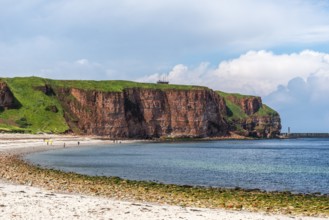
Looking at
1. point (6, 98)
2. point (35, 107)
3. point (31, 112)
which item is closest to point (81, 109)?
point (35, 107)

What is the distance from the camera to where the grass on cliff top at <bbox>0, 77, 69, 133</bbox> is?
150000 mm

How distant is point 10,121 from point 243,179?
123 metres

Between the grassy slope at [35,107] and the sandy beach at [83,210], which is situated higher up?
the grassy slope at [35,107]

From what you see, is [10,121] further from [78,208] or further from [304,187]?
[78,208]

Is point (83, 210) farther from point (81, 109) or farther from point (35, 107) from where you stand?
point (81, 109)

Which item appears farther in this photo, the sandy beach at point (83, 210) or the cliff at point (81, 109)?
the cliff at point (81, 109)

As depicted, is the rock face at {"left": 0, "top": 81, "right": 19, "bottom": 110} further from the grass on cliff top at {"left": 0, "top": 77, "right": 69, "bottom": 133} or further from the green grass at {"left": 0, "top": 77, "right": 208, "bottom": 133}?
the green grass at {"left": 0, "top": 77, "right": 208, "bottom": 133}

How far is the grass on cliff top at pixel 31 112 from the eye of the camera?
15000 centimetres

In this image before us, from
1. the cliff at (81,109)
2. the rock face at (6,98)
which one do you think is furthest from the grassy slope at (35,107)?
the rock face at (6,98)

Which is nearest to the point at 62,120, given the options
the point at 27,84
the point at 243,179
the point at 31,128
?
the point at 31,128

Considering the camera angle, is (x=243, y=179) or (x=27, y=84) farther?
(x=27, y=84)

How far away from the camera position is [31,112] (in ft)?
527

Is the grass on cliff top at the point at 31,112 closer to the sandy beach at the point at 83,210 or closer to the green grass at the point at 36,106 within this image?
the green grass at the point at 36,106

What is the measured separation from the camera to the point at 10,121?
149875mm
